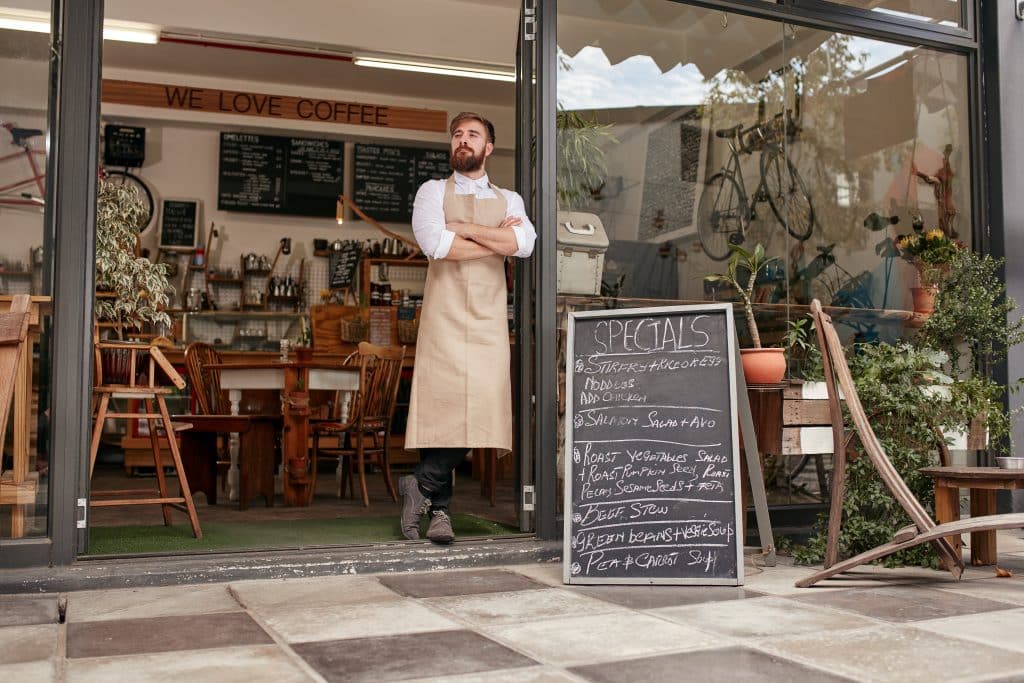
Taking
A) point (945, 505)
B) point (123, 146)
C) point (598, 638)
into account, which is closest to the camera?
point (598, 638)

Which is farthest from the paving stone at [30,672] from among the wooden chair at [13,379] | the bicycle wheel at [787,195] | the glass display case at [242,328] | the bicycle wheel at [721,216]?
the glass display case at [242,328]

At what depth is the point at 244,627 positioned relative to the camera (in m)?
2.73

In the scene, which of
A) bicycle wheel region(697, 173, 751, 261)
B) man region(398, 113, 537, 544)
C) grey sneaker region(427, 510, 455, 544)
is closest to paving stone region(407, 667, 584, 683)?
grey sneaker region(427, 510, 455, 544)

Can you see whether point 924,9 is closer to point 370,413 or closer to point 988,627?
point 988,627

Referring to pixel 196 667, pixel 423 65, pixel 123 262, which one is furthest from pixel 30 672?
pixel 423 65

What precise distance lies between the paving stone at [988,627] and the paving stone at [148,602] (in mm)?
1999

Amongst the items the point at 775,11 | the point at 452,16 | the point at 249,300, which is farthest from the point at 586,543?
the point at 249,300

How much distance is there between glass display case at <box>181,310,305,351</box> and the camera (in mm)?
9250

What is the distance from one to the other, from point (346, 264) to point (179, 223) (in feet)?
5.45

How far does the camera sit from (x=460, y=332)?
4031mm

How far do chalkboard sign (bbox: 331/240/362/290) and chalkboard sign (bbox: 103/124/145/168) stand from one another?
2058mm

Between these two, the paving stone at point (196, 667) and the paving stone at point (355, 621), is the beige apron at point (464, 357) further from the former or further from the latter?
the paving stone at point (196, 667)

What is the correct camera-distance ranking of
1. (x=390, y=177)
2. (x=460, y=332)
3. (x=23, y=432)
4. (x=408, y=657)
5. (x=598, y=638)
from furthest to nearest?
(x=390, y=177) < (x=460, y=332) < (x=23, y=432) < (x=598, y=638) < (x=408, y=657)

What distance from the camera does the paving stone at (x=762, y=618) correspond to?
2695mm
